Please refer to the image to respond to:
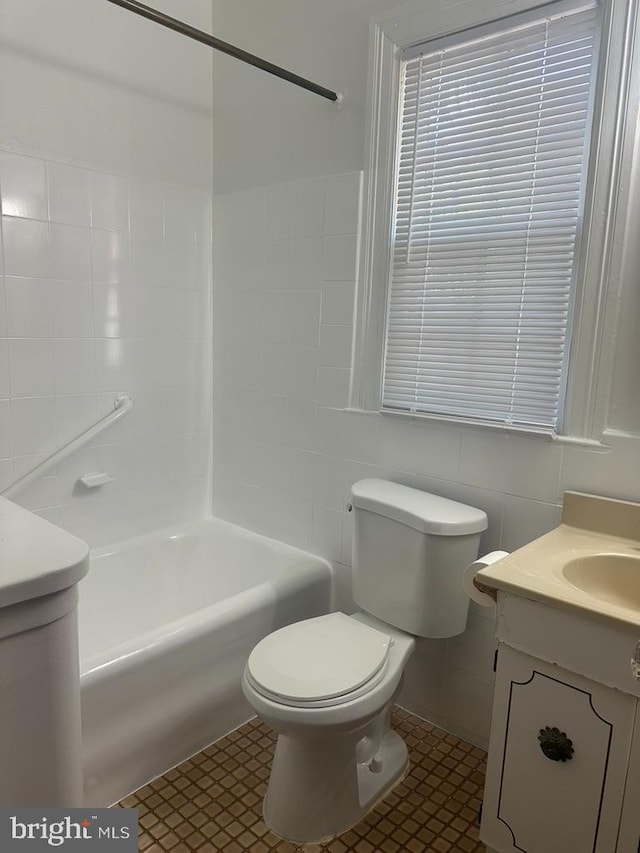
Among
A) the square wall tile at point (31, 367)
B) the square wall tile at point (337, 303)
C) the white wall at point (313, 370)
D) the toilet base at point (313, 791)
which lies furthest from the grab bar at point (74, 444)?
the toilet base at point (313, 791)

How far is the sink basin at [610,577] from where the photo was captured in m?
1.39

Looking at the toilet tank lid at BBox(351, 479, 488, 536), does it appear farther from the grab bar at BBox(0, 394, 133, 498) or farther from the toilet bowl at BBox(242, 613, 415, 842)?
the grab bar at BBox(0, 394, 133, 498)

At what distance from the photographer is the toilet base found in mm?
1574

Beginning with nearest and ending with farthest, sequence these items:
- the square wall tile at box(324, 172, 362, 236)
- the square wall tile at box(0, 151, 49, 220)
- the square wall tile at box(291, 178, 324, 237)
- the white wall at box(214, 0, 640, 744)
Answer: the white wall at box(214, 0, 640, 744) < the square wall tile at box(0, 151, 49, 220) < the square wall tile at box(324, 172, 362, 236) < the square wall tile at box(291, 178, 324, 237)

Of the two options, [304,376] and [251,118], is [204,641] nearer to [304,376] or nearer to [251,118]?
[304,376]

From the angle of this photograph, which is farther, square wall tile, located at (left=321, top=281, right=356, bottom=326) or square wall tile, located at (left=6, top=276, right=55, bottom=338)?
square wall tile, located at (left=321, top=281, right=356, bottom=326)

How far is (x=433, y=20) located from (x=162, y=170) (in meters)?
1.11

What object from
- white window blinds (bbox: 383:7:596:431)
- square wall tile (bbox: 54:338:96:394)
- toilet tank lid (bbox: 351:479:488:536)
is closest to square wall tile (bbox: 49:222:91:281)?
square wall tile (bbox: 54:338:96:394)

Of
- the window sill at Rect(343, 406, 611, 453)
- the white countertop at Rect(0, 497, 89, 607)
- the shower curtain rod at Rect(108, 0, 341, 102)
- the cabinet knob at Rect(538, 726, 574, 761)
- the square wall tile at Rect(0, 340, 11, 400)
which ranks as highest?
the shower curtain rod at Rect(108, 0, 341, 102)

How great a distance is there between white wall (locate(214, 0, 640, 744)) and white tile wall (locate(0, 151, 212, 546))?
0.14 meters

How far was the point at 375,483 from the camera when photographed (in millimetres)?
1949

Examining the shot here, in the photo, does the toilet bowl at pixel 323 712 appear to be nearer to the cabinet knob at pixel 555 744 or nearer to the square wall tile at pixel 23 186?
the cabinet knob at pixel 555 744

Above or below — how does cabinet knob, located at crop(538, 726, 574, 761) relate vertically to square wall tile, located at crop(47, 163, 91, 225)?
below

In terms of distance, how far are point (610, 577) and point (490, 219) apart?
1034mm
